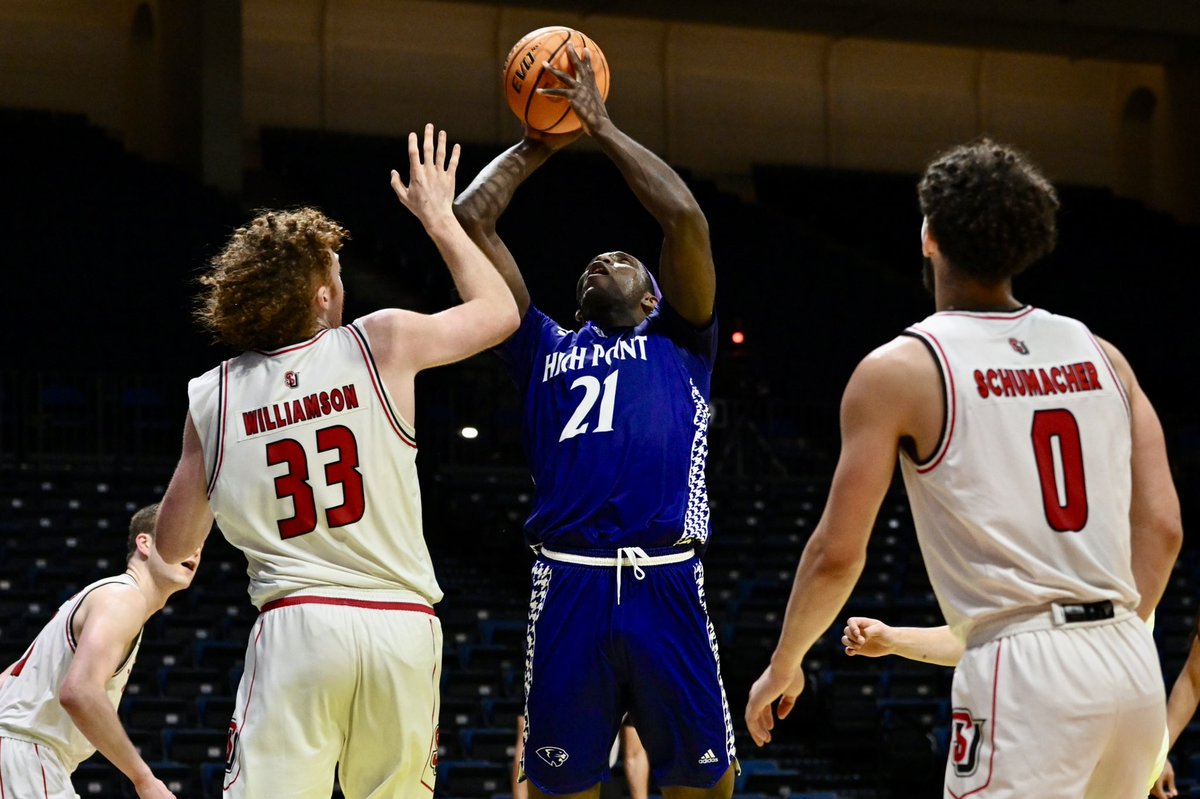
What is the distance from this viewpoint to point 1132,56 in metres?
22.3

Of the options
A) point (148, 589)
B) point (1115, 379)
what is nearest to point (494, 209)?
point (148, 589)

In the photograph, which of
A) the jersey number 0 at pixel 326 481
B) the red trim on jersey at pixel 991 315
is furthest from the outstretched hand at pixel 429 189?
the red trim on jersey at pixel 991 315

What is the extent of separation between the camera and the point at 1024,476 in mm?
3236

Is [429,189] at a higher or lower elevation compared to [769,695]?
higher

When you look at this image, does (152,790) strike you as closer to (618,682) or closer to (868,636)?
(618,682)

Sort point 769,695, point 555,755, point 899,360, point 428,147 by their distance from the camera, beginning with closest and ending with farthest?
1. point 899,360
2. point 769,695
3. point 428,147
4. point 555,755

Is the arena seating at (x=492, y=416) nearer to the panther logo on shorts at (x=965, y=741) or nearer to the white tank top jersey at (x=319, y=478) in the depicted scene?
the white tank top jersey at (x=319, y=478)

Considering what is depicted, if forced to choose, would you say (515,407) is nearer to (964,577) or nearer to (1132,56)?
(1132,56)

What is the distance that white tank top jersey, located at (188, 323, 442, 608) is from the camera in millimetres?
3867

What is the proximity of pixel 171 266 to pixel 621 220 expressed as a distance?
5.67 metres

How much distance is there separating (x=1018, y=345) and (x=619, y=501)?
1666 mm

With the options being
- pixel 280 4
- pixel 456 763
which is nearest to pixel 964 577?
pixel 456 763

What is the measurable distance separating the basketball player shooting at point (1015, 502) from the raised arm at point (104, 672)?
2106mm

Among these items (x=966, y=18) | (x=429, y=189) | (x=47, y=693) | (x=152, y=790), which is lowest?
(x=152, y=790)
